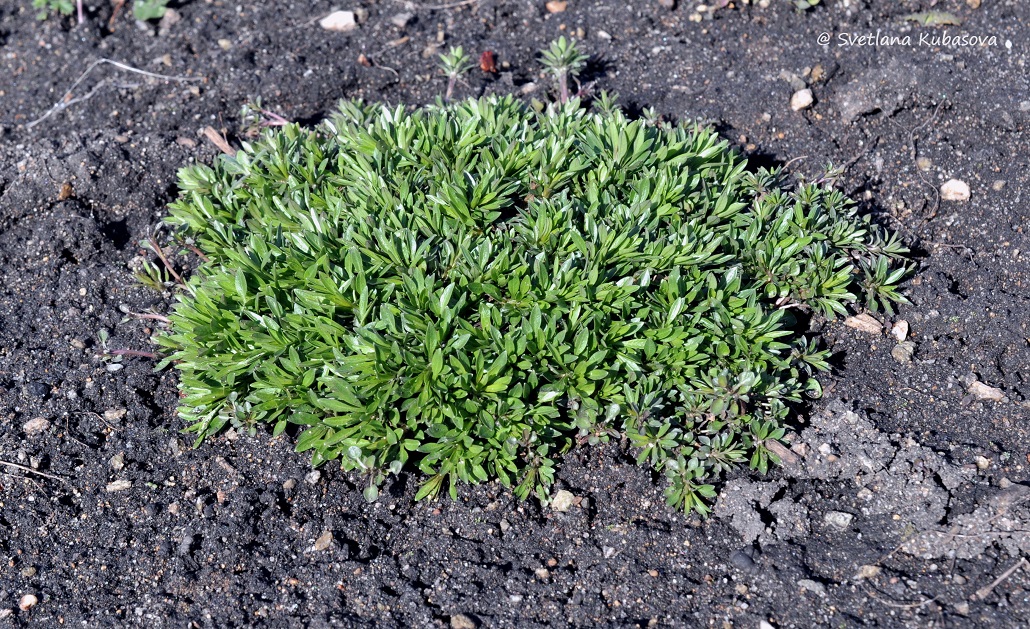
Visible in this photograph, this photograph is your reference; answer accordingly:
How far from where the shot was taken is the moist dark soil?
3008 millimetres

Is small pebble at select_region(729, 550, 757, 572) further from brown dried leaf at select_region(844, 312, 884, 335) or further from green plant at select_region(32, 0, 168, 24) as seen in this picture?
green plant at select_region(32, 0, 168, 24)

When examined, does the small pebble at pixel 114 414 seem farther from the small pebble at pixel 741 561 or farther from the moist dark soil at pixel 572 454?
the small pebble at pixel 741 561

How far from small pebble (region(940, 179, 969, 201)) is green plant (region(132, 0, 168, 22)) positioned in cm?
436

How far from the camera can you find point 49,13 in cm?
559

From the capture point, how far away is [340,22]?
5.31m

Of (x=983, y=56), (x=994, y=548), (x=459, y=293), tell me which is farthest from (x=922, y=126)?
(x=459, y=293)

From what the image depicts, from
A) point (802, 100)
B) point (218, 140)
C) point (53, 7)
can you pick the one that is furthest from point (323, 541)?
point (53, 7)

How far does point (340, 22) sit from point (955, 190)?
3361 millimetres

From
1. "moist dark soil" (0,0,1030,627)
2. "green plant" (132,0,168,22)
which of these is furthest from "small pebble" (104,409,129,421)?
"green plant" (132,0,168,22)

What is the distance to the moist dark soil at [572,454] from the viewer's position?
3008 mm

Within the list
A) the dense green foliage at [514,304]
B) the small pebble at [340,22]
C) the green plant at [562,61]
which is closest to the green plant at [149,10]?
the small pebble at [340,22]

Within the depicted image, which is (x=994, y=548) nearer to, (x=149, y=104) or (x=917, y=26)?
(x=917, y=26)

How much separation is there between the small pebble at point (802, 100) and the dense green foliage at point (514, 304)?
3.19 feet

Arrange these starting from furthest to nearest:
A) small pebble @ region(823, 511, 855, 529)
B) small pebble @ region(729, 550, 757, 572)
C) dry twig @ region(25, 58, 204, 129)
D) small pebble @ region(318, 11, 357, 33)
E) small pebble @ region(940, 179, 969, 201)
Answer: small pebble @ region(318, 11, 357, 33), dry twig @ region(25, 58, 204, 129), small pebble @ region(940, 179, 969, 201), small pebble @ region(823, 511, 855, 529), small pebble @ region(729, 550, 757, 572)
